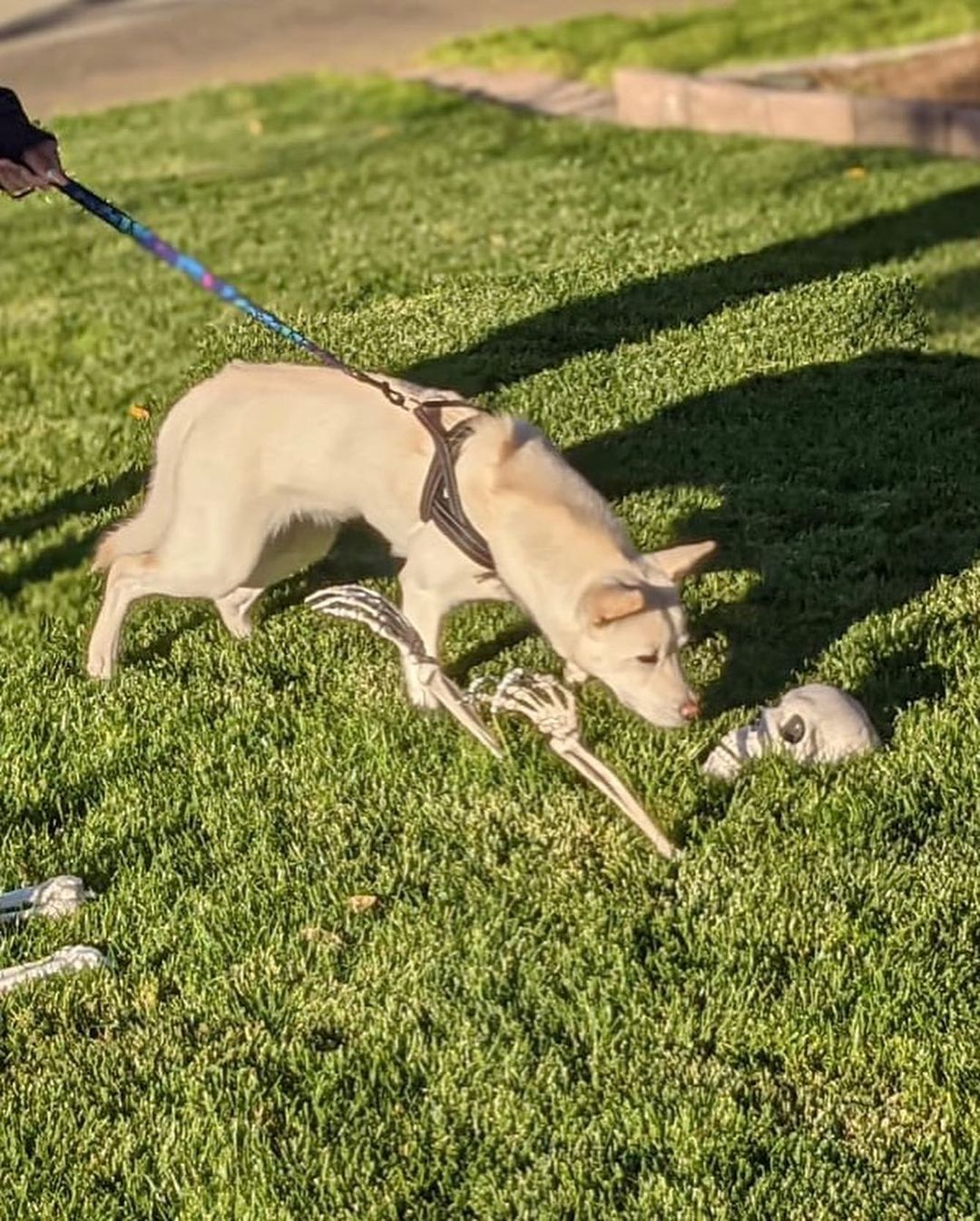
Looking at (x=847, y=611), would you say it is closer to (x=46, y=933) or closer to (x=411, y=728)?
(x=411, y=728)

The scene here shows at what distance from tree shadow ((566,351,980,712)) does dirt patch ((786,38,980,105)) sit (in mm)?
6099

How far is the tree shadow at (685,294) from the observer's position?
7.69 metres

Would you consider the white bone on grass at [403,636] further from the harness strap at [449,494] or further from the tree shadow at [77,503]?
the tree shadow at [77,503]

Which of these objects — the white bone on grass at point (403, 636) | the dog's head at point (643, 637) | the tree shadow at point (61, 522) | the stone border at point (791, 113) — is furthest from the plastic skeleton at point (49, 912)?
the stone border at point (791, 113)

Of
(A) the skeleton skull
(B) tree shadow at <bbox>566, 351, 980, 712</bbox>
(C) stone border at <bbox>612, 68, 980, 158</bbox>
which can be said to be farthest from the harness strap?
(C) stone border at <bbox>612, 68, 980, 158</bbox>

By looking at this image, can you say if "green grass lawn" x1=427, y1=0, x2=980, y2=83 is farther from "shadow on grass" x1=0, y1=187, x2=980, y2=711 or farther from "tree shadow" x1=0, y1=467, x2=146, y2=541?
"tree shadow" x1=0, y1=467, x2=146, y2=541

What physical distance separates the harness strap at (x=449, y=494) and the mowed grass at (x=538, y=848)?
23.9 inches

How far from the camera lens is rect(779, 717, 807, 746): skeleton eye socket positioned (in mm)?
4570

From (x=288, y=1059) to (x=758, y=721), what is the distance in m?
1.54

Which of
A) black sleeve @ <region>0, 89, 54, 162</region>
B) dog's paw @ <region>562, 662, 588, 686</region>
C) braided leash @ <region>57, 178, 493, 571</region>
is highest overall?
black sleeve @ <region>0, 89, 54, 162</region>

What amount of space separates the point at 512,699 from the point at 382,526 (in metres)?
0.54

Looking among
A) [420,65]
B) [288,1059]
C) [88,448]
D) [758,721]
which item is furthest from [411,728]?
[420,65]

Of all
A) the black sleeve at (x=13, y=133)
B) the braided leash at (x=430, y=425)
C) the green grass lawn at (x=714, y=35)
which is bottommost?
the green grass lawn at (x=714, y=35)

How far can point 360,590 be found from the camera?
16.6ft
